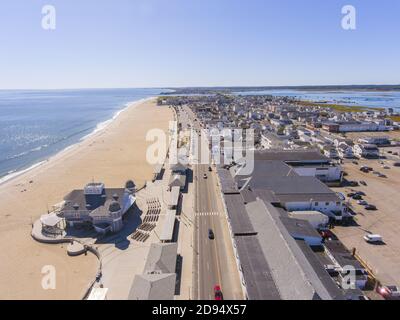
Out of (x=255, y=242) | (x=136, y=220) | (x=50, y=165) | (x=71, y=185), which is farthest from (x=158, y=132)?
(x=255, y=242)

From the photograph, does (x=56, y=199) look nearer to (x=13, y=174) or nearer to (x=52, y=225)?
(x=52, y=225)

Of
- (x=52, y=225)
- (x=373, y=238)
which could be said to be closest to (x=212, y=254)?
(x=373, y=238)

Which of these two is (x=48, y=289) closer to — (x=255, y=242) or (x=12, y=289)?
(x=12, y=289)

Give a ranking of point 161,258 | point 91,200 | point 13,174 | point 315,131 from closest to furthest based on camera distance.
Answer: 1. point 161,258
2. point 91,200
3. point 13,174
4. point 315,131

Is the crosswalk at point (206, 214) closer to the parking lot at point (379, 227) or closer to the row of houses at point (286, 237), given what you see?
the row of houses at point (286, 237)

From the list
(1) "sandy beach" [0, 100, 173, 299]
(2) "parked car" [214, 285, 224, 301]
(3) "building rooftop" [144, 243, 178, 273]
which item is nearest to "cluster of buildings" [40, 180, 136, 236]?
(1) "sandy beach" [0, 100, 173, 299]

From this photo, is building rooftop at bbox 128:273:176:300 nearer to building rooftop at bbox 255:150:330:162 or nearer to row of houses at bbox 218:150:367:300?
row of houses at bbox 218:150:367:300
